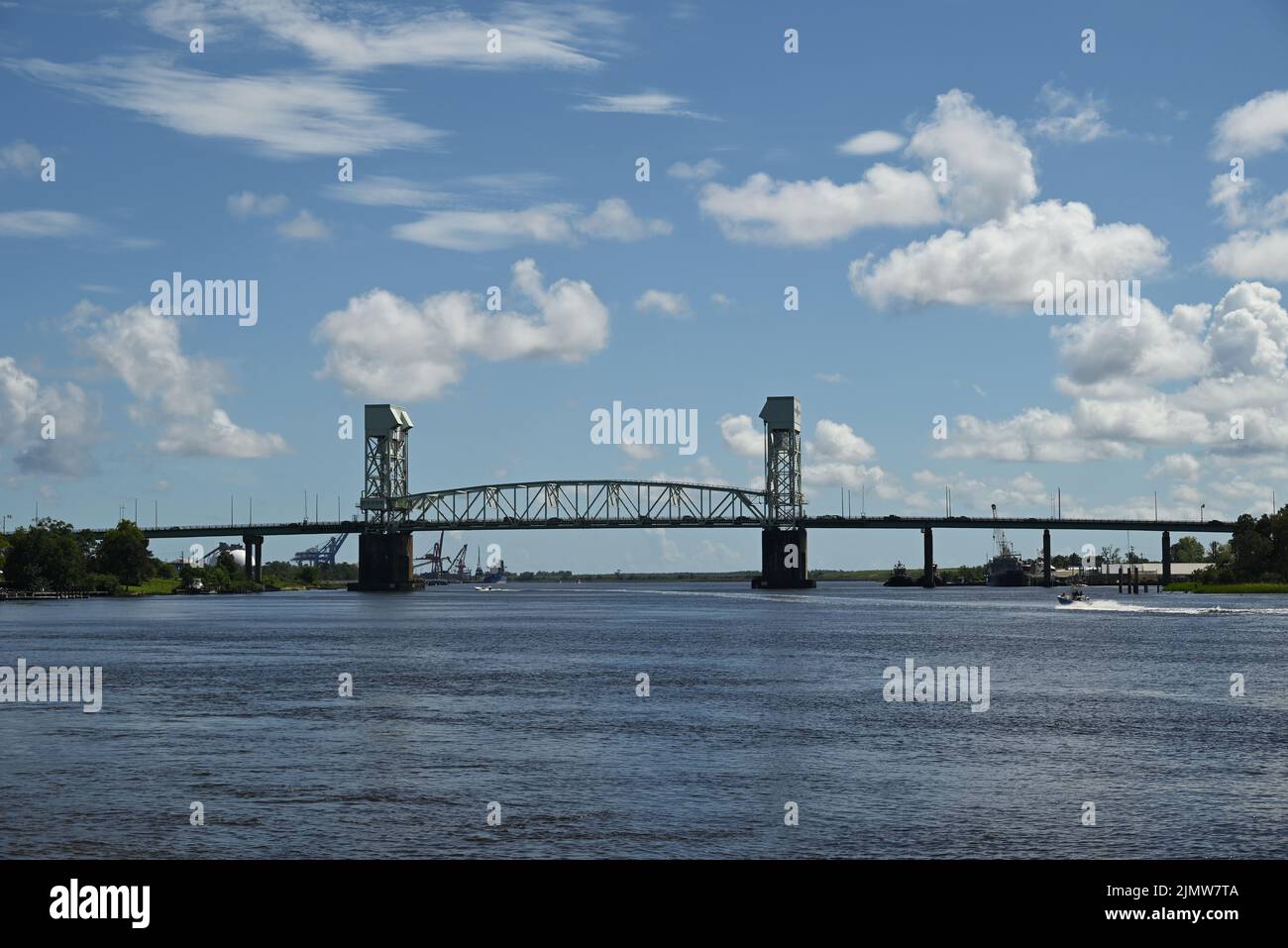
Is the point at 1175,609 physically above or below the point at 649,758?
below

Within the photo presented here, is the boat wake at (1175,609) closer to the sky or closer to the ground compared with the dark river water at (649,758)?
closer to the ground

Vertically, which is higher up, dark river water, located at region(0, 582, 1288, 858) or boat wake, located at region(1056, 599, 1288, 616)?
dark river water, located at region(0, 582, 1288, 858)

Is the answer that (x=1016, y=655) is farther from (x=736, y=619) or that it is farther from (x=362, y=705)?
(x=736, y=619)

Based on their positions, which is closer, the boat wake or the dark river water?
the dark river water

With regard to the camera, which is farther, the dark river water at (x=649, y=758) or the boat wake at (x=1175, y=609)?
the boat wake at (x=1175, y=609)

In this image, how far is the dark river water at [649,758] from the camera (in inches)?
1185

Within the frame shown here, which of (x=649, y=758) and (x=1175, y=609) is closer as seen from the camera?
(x=649, y=758)

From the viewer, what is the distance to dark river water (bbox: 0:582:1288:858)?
30.1 m

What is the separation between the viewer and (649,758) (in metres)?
41.3
